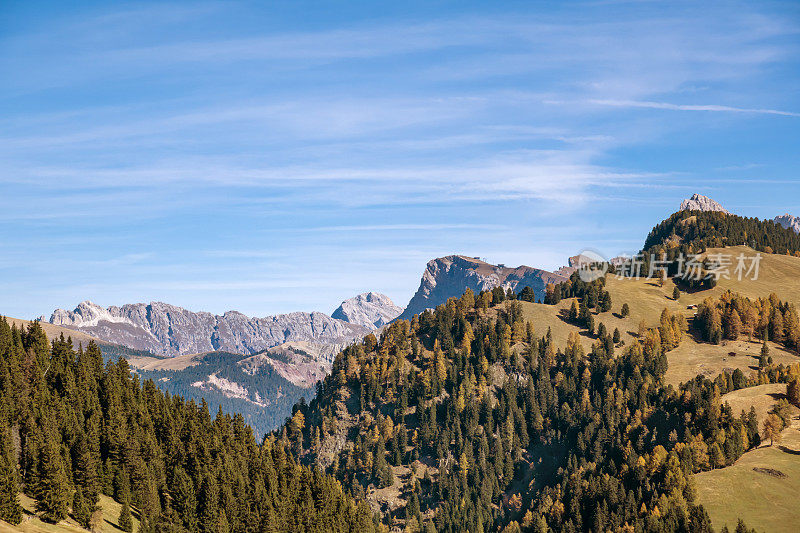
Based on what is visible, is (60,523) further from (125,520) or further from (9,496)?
(125,520)

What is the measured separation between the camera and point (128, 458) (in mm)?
140375

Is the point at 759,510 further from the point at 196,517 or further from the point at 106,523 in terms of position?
the point at 106,523

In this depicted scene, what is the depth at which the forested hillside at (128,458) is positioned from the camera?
119062 millimetres

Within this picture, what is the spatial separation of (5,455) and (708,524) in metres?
166

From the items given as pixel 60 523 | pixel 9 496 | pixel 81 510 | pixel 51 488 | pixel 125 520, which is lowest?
pixel 125 520

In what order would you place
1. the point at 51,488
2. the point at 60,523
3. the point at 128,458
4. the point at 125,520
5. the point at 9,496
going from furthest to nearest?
the point at 128,458
the point at 125,520
the point at 51,488
the point at 60,523
the point at 9,496

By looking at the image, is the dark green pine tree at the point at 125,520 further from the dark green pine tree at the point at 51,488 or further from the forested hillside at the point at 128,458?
the dark green pine tree at the point at 51,488

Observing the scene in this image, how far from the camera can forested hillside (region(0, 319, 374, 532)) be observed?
119m

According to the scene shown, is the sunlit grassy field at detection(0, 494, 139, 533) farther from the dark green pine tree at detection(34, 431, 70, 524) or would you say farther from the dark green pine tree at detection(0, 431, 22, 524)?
the dark green pine tree at detection(0, 431, 22, 524)

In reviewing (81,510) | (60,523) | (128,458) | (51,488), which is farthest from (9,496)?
(128,458)

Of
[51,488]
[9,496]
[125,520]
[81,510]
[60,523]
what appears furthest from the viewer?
[125,520]

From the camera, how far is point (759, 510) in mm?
199625

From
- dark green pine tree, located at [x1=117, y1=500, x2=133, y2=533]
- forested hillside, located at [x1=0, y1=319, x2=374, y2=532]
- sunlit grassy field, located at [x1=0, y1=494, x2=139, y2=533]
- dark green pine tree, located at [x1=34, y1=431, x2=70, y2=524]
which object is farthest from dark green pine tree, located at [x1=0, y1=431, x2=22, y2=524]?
dark green pine tree, located at [x1=117, y1=500, x2=133, y2=533]

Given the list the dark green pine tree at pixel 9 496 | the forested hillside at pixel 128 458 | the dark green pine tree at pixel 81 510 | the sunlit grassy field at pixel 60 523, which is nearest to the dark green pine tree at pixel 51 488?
the forested hillside at pixel 128 458
